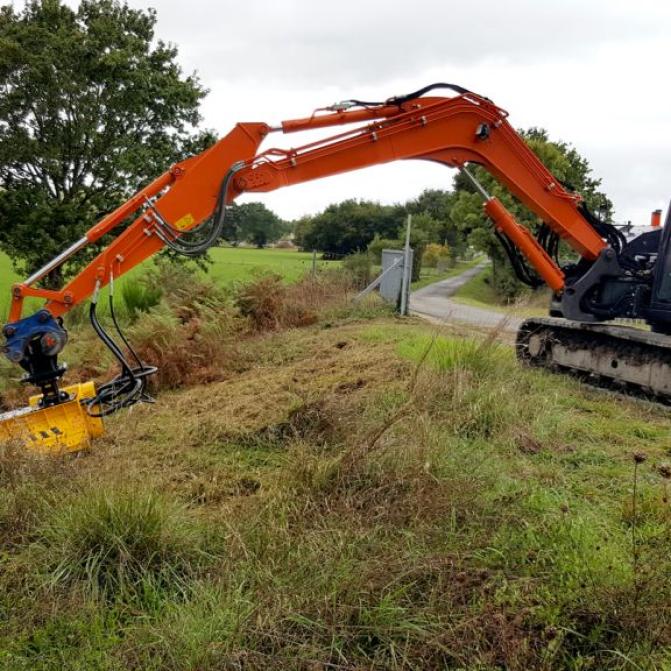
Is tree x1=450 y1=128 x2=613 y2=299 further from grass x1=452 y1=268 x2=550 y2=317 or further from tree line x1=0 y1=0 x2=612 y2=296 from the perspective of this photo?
tree line x1=0 y1=0 x2=612 y2=296

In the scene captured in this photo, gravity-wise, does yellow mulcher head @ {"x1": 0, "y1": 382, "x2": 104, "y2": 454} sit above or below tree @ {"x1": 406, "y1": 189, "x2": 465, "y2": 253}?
below

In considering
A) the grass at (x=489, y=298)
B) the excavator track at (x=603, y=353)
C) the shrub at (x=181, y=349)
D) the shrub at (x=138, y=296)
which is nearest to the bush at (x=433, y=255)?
the grass at (x=489, y=298)

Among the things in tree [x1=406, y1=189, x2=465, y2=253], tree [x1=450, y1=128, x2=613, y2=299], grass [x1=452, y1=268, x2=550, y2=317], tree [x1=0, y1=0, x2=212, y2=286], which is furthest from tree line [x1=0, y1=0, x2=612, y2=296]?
tree [x1=406, y1=189, x2=465, y2=253]

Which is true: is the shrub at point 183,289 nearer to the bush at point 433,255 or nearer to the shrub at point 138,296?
the shrub at point 138,296

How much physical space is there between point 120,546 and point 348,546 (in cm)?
121

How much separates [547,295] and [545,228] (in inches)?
49.3

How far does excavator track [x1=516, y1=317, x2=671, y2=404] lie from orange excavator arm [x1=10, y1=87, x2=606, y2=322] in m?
0.86

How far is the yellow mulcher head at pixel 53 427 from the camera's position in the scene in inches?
203

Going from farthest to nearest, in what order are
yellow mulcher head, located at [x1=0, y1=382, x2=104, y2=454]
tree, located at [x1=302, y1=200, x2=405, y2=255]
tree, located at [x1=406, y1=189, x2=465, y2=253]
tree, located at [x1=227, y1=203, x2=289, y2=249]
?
1. tree, located at [x1=227, y1=203, x2=289, y2=249]
2. tree, located at [x1=406, y1=189, x2=465, y2=253]
3. tree, located at [x1=302, y1=200, x2=405, y2=255]
4. yellow mulcher head, located at [x1=0, y1=382, x2=104, y2=454]

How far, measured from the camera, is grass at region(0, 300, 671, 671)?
2777mm

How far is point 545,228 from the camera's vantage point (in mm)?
8219

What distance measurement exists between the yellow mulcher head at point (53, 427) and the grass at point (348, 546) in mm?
217

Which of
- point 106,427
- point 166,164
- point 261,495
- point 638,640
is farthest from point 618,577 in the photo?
point 166,164

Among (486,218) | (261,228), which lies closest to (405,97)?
(486,218)
